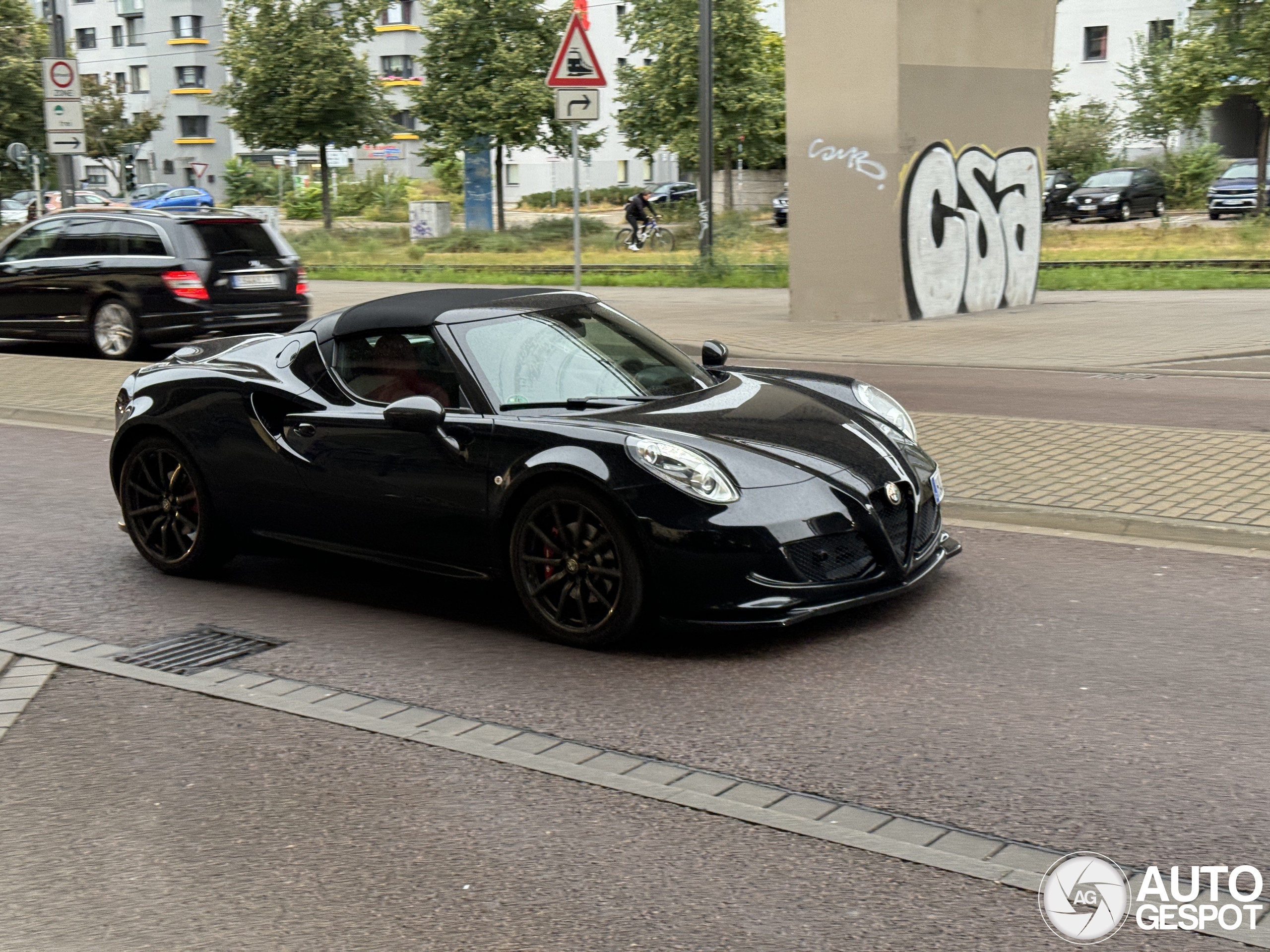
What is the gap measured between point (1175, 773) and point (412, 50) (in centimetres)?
8284

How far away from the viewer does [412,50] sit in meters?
82.2

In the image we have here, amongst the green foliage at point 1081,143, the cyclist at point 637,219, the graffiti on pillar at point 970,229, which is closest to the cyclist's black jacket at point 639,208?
the cyclist at point 637,219

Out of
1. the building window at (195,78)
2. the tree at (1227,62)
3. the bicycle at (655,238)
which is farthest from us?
the building window at (195,78)

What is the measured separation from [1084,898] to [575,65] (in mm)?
9992

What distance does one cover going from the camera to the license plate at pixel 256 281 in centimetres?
1570

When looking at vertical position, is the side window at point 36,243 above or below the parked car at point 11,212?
below

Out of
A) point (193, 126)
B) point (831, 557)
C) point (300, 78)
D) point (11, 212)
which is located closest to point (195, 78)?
point (193, 126)

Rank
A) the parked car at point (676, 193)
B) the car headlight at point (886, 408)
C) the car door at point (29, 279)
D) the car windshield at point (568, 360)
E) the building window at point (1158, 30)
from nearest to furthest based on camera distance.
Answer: the car windshield at point (568, 360) < the car headlight at point (886, 408) < the car door at point (29, 279) < the parked car at point (676, 193) < the building window at point (1158, 30)

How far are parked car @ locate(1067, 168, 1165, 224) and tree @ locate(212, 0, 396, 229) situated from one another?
2167cm

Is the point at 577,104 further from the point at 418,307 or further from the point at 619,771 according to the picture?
the point at 619,771

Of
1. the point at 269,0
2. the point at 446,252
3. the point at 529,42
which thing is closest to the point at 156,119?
the point at 269,0

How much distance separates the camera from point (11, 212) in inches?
2021

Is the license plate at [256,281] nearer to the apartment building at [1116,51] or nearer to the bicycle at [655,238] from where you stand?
the bicycle at [655,238]

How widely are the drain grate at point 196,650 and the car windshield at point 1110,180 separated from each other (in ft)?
127
